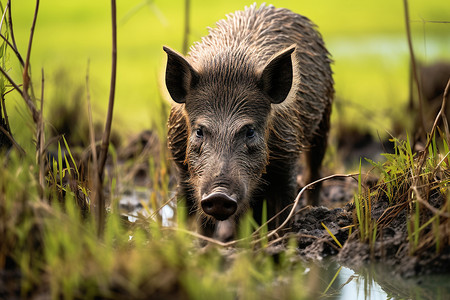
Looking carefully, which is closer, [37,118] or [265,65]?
[37,118]

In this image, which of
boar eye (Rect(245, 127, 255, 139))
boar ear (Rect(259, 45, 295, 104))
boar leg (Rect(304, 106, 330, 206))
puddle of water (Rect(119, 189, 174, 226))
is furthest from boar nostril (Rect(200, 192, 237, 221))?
boar leg (Rect(304, 106, 330, 206))

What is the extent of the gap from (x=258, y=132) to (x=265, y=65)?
0.41m

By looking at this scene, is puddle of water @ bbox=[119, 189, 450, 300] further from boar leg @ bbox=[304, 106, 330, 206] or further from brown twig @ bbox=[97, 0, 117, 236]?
boar leg @ bbox=[304, 106, 330, 206]

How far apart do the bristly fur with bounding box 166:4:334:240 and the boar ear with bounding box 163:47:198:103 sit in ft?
0.23

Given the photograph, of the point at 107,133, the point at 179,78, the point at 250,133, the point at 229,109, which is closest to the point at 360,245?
the point at 250,133

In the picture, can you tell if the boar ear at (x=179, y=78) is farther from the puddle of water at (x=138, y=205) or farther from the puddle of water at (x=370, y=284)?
the puddle of water at (x=370, y=284)

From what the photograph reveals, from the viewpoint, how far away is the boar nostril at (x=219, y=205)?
346 centimetres

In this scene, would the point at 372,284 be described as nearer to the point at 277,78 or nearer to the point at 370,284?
the point at 370,284

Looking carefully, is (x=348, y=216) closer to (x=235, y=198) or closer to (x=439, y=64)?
(x=235, y=198)

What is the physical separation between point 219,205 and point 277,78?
1.06 meters

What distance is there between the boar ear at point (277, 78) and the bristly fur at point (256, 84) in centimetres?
7

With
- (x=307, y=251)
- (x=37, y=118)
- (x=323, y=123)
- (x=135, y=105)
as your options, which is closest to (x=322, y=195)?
(x=323, y=123)

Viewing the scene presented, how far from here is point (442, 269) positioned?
10.1 feet

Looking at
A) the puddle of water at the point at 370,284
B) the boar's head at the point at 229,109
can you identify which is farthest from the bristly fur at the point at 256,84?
the puddle of water at the point at 370,284
